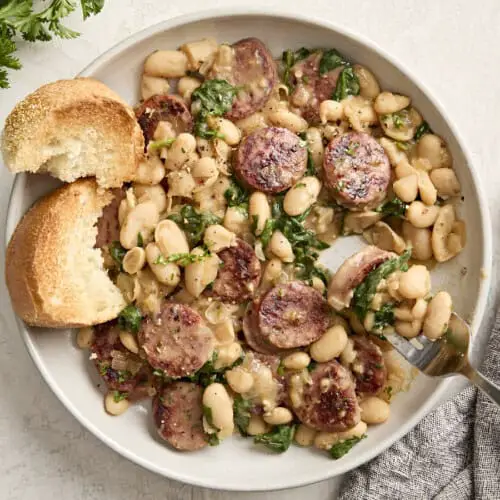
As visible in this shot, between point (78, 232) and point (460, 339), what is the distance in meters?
1.10

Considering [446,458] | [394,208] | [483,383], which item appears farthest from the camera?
[446,458]

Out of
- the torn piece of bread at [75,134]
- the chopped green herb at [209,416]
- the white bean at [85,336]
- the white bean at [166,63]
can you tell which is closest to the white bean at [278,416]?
the chopped green herb at [209,416]

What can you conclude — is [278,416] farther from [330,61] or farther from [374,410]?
[330,61]

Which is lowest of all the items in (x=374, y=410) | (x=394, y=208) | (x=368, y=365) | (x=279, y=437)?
(x=279, y=437)

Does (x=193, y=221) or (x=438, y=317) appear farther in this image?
(x=193, y=221)

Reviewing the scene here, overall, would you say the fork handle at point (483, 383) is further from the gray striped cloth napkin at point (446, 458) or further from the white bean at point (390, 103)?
the white bean at point (390, 103)

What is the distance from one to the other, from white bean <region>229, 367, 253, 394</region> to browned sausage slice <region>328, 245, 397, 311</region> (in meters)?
0.32

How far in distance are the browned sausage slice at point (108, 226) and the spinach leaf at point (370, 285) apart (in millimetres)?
716

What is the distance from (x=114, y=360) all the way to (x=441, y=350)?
0.94 m

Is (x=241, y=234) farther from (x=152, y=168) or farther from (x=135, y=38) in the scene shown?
(x=135, y=38)

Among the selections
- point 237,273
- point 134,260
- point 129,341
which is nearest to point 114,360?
point 129,341

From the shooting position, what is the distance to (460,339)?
227 cm

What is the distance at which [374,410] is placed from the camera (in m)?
2.40

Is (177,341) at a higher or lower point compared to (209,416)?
higher
